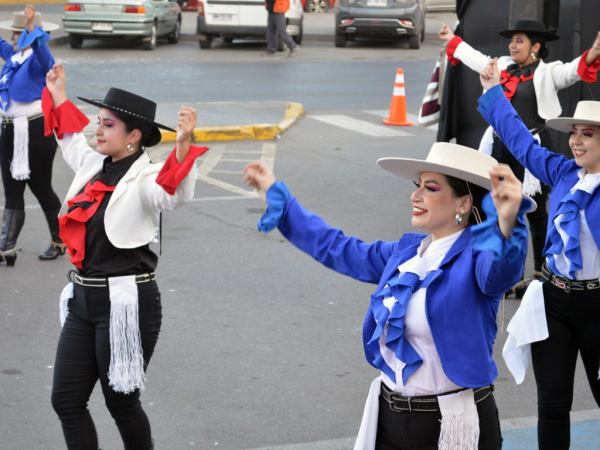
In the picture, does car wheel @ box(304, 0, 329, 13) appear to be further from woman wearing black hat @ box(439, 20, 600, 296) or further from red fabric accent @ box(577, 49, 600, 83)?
red fabric accent @ box(577, 49, 600, 83)

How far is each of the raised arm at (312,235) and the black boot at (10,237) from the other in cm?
480

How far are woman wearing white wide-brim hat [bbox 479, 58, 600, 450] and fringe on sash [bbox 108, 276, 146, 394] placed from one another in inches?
73.4

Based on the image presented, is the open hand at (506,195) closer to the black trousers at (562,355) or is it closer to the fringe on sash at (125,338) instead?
the black trousers at (562,355)

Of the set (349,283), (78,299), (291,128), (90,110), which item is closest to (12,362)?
(78,299)

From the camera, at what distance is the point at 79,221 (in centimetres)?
403

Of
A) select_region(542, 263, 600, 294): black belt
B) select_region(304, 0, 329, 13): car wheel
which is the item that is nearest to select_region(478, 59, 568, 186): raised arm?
select_region(542, 263, 600, 294): black belt

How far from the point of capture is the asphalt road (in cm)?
489

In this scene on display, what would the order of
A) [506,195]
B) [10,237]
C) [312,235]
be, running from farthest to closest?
[10,237], [312,235], [506,195]

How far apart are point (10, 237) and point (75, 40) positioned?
15.5 meters

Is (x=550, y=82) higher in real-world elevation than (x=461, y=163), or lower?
higher

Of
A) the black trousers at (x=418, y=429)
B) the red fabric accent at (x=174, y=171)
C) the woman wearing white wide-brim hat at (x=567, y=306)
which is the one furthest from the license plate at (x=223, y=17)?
the black trousers at (x=418, y=429)

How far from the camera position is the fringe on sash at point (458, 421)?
3031 mm

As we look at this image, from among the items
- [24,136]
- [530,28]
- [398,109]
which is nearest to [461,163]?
[530,28]

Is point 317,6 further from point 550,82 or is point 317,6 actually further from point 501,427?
point 501,427
